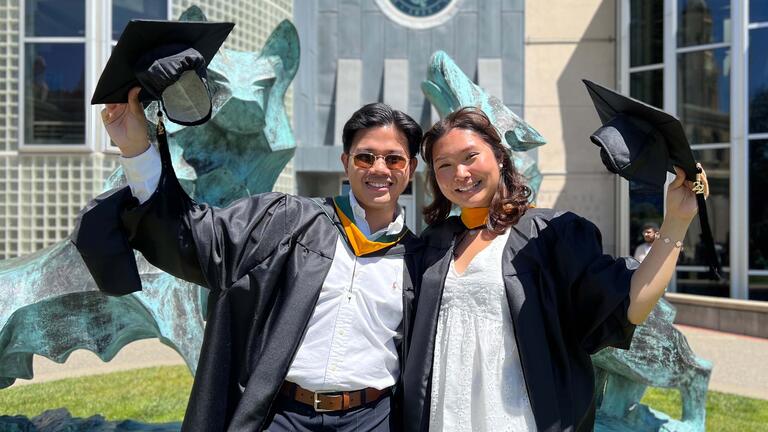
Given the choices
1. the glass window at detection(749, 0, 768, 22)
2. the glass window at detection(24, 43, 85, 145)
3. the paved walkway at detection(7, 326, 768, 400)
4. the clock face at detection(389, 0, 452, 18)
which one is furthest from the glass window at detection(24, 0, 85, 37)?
the glass window at detection(749, 0, 768, 22)

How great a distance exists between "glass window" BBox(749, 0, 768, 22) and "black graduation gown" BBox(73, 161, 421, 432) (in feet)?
33.1

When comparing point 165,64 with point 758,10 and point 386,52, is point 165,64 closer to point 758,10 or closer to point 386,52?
point 758,10

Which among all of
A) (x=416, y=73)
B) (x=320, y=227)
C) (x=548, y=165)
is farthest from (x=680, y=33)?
(x=320, y=227)

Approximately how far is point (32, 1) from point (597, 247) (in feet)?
30.7

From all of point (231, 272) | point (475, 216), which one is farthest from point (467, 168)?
point (231, 272)

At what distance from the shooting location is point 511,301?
1954mm

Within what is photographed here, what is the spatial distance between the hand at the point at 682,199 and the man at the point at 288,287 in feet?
2.37

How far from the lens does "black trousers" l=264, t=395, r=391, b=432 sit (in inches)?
76.1

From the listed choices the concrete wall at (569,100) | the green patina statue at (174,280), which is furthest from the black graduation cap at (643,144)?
the concrete wall at (569,100)

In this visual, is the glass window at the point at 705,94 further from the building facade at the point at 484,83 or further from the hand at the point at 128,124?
the hand at the point at 128,124

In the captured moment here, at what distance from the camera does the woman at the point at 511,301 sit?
1.92m

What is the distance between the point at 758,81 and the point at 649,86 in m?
1.99

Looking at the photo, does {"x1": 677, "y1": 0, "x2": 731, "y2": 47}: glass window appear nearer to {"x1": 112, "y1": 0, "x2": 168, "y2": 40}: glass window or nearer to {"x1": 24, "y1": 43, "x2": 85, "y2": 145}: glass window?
{"x1": 112, "y1": 0, "x2": 168, "y2": 40}: glass window

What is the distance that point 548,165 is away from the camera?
543 inches
